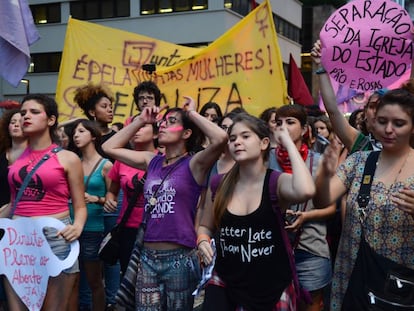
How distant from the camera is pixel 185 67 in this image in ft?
25.8

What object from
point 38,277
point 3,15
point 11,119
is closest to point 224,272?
point 38,277

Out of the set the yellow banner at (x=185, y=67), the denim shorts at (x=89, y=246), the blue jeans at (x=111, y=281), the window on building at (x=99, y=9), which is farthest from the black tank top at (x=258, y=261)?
the window on building at (x=99, y=9)

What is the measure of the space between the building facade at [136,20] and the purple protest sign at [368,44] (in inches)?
942

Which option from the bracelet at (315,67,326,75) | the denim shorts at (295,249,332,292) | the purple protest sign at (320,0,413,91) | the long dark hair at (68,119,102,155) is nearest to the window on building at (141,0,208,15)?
the long dark hair at (68,119,102,155)

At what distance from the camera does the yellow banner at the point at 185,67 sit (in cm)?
755

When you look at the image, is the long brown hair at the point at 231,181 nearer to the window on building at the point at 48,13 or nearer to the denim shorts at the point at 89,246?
the denim shorts at the point at 89,246

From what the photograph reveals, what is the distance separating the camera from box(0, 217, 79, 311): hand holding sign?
13.1 ft

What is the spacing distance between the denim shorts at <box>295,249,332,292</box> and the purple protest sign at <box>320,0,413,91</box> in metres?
1.33

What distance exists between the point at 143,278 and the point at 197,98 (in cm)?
429

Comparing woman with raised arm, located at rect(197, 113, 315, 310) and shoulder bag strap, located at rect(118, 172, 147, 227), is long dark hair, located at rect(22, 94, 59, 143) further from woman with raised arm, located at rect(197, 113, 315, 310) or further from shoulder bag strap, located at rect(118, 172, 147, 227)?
woman with raised arm, located at rect(197, 113, 315, 310)

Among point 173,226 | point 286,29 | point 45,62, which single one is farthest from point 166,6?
point 173,226

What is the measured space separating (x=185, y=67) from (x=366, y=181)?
518cm

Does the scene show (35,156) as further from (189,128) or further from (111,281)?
(111,281)

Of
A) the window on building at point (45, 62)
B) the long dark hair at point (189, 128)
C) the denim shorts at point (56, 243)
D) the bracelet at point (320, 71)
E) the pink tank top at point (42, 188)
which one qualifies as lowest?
the denim shorts at point (56, 243)
